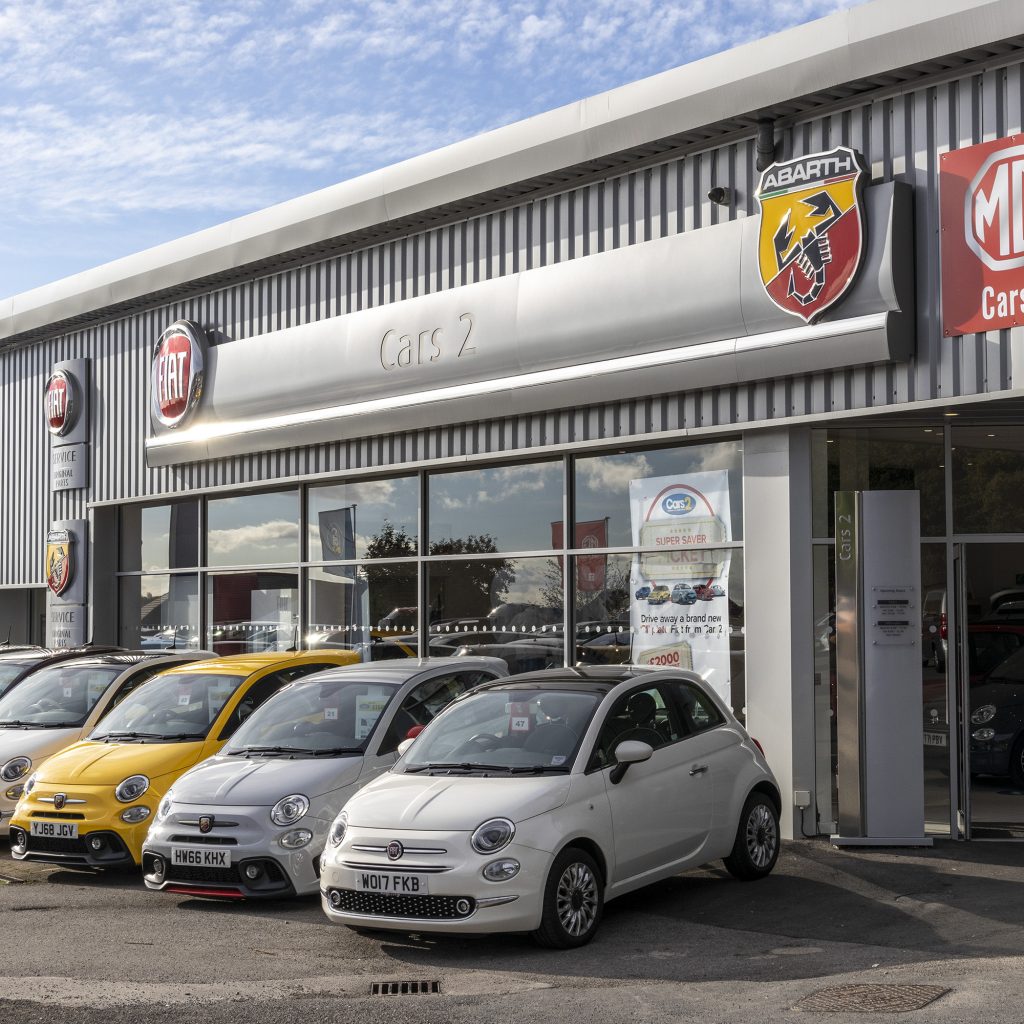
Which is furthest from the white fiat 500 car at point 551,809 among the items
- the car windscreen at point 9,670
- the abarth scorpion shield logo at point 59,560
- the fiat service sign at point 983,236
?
the abarth scorpion shield logo at point 59,560

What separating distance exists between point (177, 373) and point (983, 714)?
36.7 feet

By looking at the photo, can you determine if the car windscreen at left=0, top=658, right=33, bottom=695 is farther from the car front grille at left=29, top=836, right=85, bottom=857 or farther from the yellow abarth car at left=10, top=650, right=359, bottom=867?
the car front grille at left=29, top=836, right=85, bottom=857

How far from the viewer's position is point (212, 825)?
9172mm

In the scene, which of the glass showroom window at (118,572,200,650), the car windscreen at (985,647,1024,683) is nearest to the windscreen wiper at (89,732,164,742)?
the car windscreen at (985,647,1024,683)

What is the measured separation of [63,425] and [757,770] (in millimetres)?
14222

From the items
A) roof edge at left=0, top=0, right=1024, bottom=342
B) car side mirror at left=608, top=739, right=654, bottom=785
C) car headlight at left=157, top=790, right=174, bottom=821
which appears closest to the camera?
car side mirror at left=608, top=739, right=654, bottom=785

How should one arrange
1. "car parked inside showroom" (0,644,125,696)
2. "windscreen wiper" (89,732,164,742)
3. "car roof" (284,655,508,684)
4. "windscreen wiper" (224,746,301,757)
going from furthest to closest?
1. "car parked inside showroom" (0,644,125,696)
2. "windscreen wiper" (89,732,164,742)
3. "car roof" (284,655,508,684)
4. "windscreen wiper" (224,746,301,757)

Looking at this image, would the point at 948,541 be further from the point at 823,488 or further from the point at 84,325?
the point at 84,325

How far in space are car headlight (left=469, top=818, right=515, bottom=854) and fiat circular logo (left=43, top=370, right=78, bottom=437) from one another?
48.0 ft

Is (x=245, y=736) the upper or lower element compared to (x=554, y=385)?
lower

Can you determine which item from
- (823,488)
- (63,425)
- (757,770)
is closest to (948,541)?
(823,488)

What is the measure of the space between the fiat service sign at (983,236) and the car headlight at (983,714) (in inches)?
146

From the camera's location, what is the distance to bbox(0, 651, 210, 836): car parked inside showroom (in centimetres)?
1195

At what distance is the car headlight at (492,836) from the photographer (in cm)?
770
